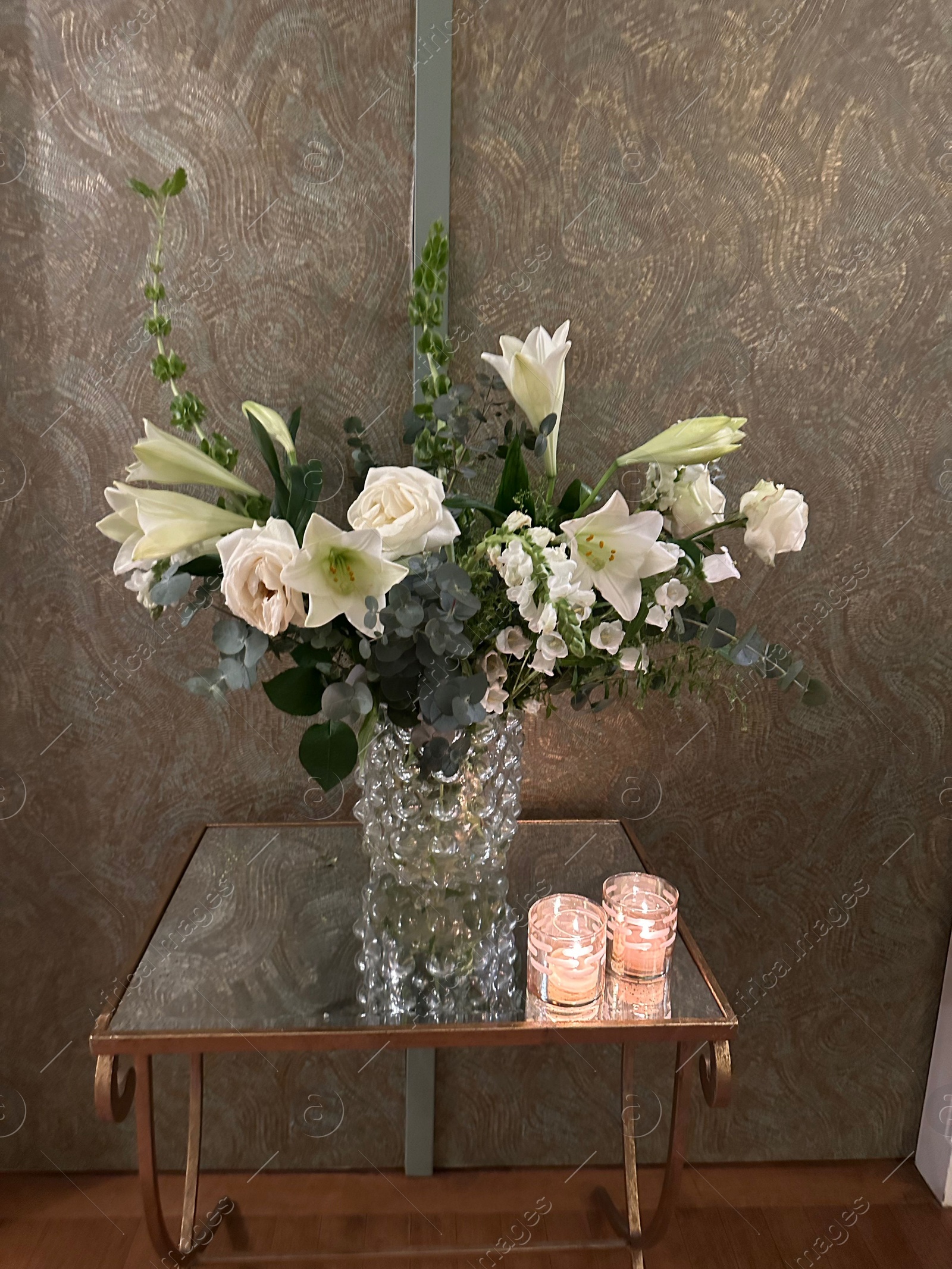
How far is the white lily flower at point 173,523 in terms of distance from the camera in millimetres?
878

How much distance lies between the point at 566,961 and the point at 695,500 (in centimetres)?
53

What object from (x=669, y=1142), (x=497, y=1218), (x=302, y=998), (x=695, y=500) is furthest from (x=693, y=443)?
(x=497, y=1218)

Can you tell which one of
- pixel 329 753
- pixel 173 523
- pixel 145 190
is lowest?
pixel 329 753

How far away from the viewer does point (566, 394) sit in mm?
1312

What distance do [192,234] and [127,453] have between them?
0.96 ft

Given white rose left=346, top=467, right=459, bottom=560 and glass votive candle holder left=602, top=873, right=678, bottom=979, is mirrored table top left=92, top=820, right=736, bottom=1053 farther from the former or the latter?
white rose left=346, top=467, right=459, bottom=560

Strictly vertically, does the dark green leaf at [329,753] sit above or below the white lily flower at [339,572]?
below

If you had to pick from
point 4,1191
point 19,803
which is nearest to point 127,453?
point 19,803

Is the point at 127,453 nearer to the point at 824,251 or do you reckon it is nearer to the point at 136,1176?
the point at 824,251

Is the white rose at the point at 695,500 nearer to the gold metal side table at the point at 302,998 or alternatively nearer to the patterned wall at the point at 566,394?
the patterned wall at the point at 566,394

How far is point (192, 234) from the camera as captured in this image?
1240 millimetres

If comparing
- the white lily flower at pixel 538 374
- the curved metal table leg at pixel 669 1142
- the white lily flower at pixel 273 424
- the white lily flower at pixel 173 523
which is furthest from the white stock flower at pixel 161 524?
the curved metal table leg at pixel 669 1142

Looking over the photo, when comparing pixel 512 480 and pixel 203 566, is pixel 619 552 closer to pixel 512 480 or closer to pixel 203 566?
pixel 512 480

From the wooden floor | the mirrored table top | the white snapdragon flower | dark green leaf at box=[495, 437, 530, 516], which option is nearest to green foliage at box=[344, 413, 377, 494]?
dark green leaf at box=[495, 437, 530, 516]
